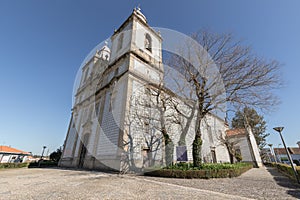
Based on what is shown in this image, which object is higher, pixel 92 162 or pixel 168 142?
pixel 168 142

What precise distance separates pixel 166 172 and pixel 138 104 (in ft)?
20.0

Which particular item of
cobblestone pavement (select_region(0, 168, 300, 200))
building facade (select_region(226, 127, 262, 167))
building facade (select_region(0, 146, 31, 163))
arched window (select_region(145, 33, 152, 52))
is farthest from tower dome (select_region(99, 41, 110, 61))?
building facade (select_region(226, 127, 262, 167))

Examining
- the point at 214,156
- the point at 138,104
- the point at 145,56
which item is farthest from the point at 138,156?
the point at 214,156

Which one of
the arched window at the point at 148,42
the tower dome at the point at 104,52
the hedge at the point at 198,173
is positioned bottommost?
the hedge at the point at 198,173

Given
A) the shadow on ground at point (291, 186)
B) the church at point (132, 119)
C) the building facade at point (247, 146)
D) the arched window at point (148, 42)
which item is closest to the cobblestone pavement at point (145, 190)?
the shadow on ground at point (291, 186)

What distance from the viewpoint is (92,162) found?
1279 cm

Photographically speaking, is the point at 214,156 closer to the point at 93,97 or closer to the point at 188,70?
the point at 188,70

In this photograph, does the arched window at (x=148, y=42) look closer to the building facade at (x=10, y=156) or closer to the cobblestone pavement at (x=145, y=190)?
the cobblestone pavement at (x=145, y=190)

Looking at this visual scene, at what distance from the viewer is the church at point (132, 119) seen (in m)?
10.9

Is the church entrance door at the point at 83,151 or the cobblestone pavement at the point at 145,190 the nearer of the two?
the cobblestone pavement at the point at 145,190

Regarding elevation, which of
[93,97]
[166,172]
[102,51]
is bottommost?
[166,172]

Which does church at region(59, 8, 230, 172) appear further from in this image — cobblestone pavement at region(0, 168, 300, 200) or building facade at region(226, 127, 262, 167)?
building facade at region(226, 127, 262, 167)

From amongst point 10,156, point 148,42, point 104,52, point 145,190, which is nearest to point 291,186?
point 145,190

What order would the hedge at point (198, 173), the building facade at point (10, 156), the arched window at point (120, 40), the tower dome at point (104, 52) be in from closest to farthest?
1. the hedge at point (198, 173)
2. the arched window at point (120, 40)
3. the building facade at point (10, 156)
4. the tower dome at point (104, 52)
